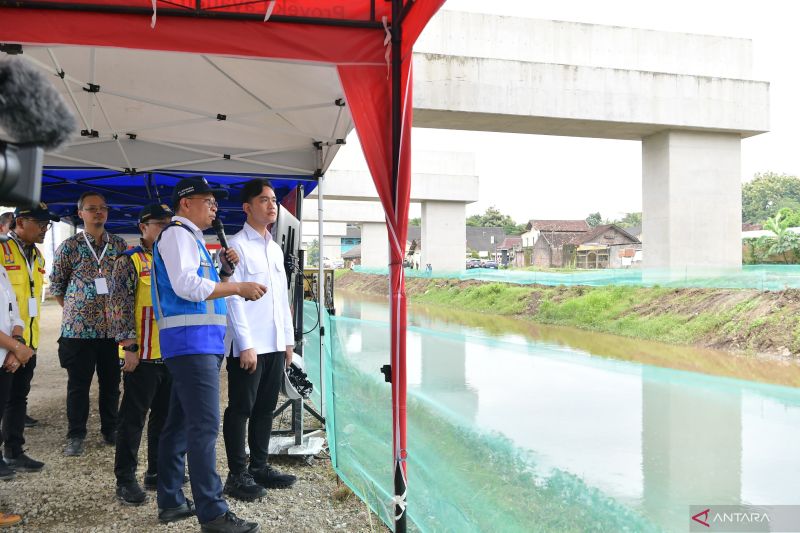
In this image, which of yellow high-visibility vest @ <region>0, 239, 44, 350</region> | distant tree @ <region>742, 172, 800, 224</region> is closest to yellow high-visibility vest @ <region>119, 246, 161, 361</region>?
yellow high-visibility vest @ <region>0, 239, 44, 350</region>

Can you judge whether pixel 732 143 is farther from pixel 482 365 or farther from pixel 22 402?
pixel 22 402

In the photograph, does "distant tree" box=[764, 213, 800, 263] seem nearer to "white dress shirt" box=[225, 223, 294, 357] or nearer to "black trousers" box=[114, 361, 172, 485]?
"white dress shirt" box=[225, 223, 294, 357]

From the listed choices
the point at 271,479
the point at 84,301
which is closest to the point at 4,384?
the point at 84,301

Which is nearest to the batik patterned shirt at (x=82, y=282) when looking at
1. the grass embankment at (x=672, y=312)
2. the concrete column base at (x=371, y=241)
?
the grass embankment at (x=672, y=312)

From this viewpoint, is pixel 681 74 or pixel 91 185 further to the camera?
pixel 681 74

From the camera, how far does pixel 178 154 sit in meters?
5.24

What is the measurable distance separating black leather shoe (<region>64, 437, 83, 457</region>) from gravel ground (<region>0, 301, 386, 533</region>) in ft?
0.17

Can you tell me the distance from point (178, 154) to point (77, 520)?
3334 millimetres

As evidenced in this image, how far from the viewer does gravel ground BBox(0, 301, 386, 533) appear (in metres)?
2.92

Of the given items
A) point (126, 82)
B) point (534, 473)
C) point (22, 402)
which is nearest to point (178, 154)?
point (126, 82)

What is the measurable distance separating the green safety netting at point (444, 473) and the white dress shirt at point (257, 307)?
0.77 metres

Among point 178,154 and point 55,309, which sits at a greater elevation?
point 178,154

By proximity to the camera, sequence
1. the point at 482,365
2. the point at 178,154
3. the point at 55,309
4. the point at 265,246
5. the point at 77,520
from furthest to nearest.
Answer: the point at 55,309 < the point at 482,365 < the point at 178,154 < the point at 265,246 < the point at 77,520

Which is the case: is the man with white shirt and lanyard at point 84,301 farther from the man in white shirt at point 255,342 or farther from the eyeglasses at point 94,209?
the man in white shirt at point 255,342
